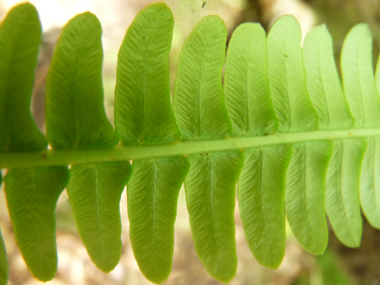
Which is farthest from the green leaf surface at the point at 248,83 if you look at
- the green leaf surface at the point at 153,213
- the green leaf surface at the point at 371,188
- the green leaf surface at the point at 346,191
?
the green leaf surface at the point at 371,188

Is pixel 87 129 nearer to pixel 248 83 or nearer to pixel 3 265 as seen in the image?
pixel 3 265

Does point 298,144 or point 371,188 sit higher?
point 298,144

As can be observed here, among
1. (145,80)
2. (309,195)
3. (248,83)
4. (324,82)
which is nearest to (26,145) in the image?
(145,80)

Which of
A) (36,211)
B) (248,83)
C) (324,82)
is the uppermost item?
(324,82)

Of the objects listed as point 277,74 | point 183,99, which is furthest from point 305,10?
point 183,99

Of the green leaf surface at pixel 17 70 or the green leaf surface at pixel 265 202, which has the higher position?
the green leaf surface at pixel 17 70

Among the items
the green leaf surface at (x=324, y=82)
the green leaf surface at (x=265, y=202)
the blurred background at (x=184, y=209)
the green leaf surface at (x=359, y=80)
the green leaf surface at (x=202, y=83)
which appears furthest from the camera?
the blurred background at (x=184, y=209)

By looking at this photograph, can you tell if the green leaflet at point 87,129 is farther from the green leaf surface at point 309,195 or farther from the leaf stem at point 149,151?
the green leaf surface at point 309,195
